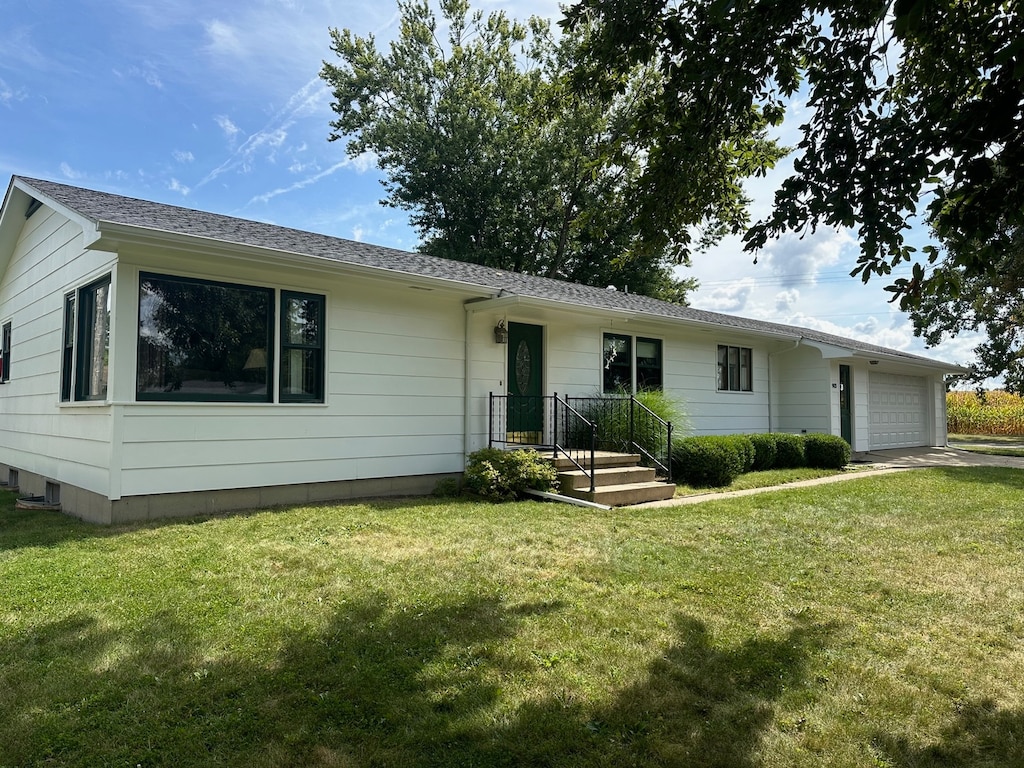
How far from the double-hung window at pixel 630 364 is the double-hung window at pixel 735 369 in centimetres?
234

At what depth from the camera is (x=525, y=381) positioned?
1033cm

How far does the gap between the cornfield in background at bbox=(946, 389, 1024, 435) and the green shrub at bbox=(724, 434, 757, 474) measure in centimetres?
2296

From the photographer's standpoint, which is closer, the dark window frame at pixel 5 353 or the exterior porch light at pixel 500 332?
the exterior porch light at pixel 500 332

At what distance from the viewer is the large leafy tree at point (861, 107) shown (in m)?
3.12

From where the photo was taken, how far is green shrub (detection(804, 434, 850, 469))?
12.7 metres

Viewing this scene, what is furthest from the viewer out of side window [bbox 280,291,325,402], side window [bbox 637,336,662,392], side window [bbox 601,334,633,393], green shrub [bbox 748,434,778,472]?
side window [bbox 637,336,662,392]

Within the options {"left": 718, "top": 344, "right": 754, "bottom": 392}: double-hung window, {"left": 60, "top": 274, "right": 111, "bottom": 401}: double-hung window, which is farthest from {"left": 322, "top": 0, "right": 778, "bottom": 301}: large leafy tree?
{"left": 60, "top": 274, "right": 111, "bottom": 401}: double-hung window

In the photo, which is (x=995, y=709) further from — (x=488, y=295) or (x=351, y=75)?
(x=351, y=75)

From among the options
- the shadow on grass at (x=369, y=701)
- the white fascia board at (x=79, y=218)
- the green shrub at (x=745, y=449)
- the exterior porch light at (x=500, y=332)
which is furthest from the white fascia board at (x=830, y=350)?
the white fascia board at (x=79, y=218)

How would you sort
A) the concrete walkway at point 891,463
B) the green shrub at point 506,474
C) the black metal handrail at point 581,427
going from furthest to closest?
the black metal handrail at point 581,427 → the concrete walkway at point 891,463 → the green shrub at point 506,474

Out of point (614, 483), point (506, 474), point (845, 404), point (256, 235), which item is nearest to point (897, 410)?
point (845, 404)

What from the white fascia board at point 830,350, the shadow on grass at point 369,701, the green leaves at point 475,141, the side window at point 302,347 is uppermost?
the green leaves at point 475,141

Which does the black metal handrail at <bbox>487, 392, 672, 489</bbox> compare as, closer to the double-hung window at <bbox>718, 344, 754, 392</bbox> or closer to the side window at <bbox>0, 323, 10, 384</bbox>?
the double-hung window at <bbox>718, 344, 754, 392</bbox>

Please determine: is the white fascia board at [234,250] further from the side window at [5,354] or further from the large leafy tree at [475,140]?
the large leafy tree at [475,140]
